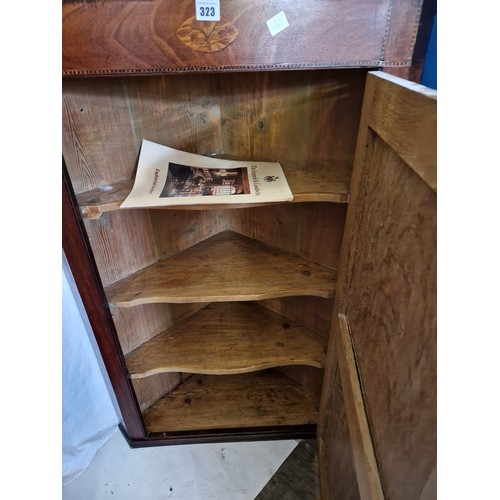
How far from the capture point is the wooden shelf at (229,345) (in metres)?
1.18

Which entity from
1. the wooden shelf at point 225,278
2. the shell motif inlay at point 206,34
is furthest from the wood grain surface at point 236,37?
the wooden shelf at point 225,278

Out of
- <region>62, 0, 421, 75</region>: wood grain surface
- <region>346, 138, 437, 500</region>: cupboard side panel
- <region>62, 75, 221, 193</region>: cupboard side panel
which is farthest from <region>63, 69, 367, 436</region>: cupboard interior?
<region>346, 138, 437, 500</region>: cupboard side panel

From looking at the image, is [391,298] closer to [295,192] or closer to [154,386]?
[295,192]

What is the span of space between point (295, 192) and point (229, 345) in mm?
668

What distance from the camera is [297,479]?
1242 mm

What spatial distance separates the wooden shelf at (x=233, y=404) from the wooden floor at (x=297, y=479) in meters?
0.11

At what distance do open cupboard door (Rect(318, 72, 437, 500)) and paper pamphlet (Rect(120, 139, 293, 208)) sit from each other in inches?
9.1

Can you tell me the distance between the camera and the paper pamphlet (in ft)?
2.68

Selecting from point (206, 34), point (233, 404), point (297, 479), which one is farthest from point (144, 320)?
point (206, 34)

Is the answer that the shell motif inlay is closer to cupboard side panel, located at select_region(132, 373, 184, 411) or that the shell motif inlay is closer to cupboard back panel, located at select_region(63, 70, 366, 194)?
cupboard back panel, located at select_region(63, 70, 366, 194)

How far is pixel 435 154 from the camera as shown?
14.3 inches

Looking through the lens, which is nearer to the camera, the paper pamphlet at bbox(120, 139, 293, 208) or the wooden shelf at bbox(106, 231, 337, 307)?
the paper pamphlet at bbox(120, 139, 293, 208)

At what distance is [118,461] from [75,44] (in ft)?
4.51
